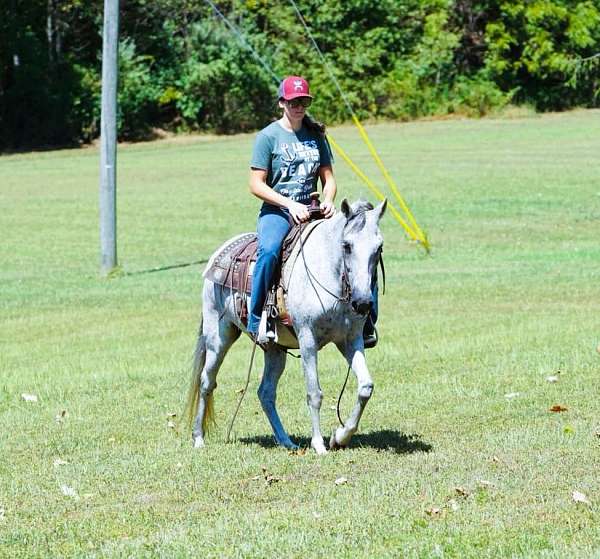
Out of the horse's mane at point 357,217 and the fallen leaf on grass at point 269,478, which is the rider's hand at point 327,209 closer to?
the horse's mane at point 357,217

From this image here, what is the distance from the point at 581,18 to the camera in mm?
68438

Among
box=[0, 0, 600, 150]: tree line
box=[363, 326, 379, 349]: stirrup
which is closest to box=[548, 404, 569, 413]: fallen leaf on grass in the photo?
box=[363, 326, 379, 349]: stirrup

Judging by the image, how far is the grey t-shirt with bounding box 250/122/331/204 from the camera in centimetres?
980

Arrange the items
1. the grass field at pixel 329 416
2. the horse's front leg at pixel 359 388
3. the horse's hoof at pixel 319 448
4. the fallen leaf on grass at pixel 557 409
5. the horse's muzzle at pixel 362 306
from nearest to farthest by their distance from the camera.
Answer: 1. the grass field at pixel 329 416
2. the horse's muzzle at pixel 362 306
3. the horse's front leg at pixel 359 388
4. the horse's hoof at pixel 319 448
5. the fallen leaf on grass at pixel 557 409

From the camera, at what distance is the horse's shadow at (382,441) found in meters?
9.59

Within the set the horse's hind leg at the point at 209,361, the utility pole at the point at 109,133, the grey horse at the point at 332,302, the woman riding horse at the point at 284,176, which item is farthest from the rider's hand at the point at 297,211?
the utility pole at the point at 109,133

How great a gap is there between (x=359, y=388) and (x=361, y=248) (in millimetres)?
1033

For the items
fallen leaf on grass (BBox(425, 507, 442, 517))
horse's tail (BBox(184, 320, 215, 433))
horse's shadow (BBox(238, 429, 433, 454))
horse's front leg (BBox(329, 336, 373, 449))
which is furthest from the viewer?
horse's tail (BBox(184, 320, 215, 433))

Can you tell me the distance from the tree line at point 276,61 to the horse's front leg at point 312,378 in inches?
2184

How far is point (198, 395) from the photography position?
11.1 meters

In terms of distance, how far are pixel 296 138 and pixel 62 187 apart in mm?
36138

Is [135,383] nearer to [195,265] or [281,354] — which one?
[281,354]

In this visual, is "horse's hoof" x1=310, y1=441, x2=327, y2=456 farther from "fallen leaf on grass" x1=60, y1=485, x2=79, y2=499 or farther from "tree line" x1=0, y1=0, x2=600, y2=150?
"tree line" x1=0, y1=0, x2=600, y2=150

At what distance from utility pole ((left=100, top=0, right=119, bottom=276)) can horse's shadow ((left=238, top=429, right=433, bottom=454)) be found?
605 inches
